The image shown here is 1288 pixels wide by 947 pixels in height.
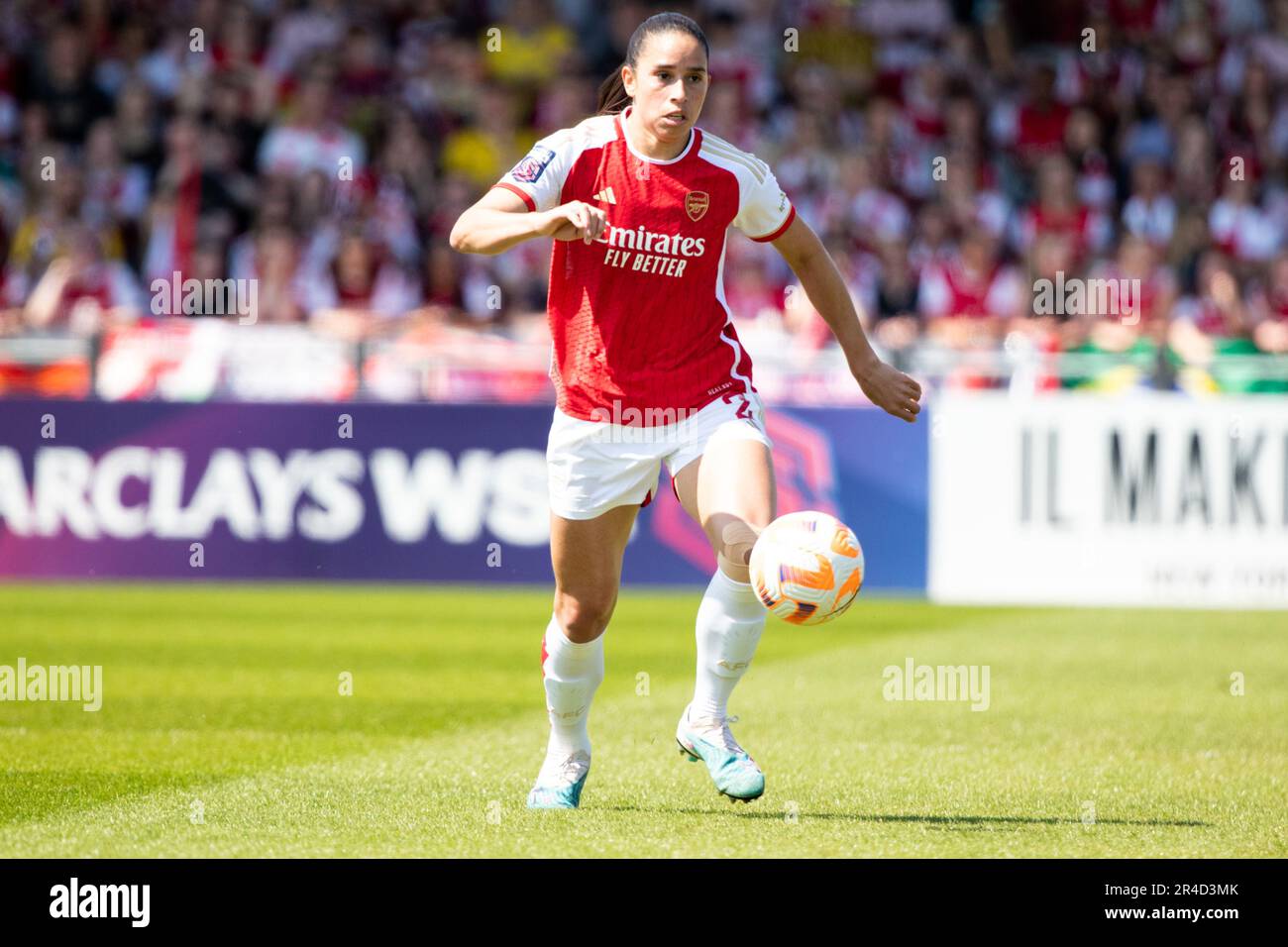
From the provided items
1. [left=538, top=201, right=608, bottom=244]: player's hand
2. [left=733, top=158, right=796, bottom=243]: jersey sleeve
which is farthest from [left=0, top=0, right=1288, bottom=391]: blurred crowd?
[left=538, top=201, right=608, bottom=244]: player's hand

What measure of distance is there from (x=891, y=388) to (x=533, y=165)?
4.99 feet

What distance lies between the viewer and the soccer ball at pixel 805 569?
6.21 m

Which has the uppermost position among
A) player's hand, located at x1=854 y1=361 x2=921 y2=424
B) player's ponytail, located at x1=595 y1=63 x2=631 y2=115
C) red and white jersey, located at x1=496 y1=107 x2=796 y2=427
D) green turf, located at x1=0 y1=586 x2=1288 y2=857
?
player's ponytail, located at x1=595 y1=63 x2=631 y2=115

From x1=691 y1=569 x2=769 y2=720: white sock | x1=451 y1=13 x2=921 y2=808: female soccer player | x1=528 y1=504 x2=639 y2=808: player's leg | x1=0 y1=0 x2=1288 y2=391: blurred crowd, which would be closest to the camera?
x1=451 y1=13 x2=921 y2=808: female soccer player

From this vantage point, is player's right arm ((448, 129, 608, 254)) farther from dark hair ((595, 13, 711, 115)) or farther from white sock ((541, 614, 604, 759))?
white sock ((541, 614, 604, 759))

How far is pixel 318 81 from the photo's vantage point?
18.9 metres

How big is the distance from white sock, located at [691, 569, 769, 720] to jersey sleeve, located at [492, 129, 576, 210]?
1.44 m

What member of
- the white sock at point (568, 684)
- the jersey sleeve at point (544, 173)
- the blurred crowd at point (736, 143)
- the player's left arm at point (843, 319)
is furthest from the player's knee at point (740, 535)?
the blurred crowd at point (736, 143)

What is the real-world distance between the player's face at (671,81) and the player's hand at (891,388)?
1.15 metres

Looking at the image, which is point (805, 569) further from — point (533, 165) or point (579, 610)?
point (533, 165)

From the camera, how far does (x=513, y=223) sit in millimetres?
6207

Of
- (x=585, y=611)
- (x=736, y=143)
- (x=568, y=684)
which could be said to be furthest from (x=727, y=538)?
(x=736, y=143)

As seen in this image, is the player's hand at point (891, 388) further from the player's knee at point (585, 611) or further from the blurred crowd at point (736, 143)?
the blurred crowd at point (736, 143)

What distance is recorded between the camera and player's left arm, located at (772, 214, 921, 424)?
23.4 ft
